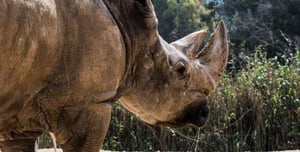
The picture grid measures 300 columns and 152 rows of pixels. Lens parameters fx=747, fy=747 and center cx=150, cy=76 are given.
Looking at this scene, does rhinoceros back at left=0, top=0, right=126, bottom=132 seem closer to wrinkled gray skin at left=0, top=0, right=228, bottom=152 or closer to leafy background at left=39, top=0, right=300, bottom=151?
wrinkled gray skin at left=0, top=0, right=228, bottom=152

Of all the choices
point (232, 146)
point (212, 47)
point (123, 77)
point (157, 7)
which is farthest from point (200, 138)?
point (157, 7)

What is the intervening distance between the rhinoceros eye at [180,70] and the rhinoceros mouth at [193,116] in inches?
7.0

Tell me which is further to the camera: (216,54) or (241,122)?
(241,122)

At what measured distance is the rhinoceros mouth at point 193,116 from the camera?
10.9ft

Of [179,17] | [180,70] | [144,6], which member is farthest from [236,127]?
[179,17]

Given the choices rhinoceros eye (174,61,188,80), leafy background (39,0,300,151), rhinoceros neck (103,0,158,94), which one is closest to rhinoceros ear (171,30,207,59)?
rhinoceros eye (174,61,188,80)

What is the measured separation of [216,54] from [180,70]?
0.37 meters

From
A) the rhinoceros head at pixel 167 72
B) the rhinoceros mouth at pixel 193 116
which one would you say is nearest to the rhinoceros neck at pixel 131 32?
the rhinoceros head at pixel 167 72

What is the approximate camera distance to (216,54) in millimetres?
3506

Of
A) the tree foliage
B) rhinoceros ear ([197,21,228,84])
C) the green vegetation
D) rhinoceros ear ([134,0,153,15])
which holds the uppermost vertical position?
rhinoceros ear ([134,0,153,15])

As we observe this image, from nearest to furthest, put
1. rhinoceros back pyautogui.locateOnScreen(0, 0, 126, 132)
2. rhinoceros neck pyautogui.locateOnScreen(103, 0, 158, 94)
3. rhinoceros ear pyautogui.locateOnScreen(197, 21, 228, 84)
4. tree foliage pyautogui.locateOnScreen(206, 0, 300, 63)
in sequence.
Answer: rhinoceros back pyautogui.locateOnScreen(0, 0, 126, 132) < rhinoceros neck pyautogui.locateOnScreen(103, 0, 158, 94) < rhinoceros ear pyautogui.locateOnScreen(197, 21, 228, 84) < tree foliage pyautogui.locateOnScreen(206, 0, 300, 63)

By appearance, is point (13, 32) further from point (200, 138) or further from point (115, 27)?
point (200, 138)

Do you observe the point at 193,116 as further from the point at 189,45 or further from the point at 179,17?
the point at 179,17

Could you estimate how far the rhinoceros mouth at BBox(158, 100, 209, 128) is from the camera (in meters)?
3.34
